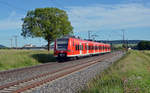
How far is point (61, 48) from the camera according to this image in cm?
2853

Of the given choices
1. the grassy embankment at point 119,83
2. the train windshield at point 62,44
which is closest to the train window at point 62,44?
the train windshield at point 62,44

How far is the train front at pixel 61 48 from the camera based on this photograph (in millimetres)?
28094

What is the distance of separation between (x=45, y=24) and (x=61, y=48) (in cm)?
1684

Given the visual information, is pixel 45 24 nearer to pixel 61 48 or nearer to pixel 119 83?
pixel 61 48

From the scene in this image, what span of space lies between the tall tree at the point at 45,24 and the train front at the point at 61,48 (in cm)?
1614

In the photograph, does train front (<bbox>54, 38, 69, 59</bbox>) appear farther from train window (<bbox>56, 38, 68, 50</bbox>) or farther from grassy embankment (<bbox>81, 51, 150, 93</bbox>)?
grassy embankment (<bbox>81, 51, 150, 93</bbox>)

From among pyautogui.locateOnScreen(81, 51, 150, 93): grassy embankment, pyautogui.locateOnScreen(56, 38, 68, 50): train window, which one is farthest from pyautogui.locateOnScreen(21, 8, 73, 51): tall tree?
pyautogui.locateOnScreen(81, 51, 150, 93): grassy embankment

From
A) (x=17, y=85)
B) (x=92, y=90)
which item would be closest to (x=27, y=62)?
(x=17, y=85)

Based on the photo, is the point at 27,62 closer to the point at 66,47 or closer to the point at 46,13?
the point at 66,47

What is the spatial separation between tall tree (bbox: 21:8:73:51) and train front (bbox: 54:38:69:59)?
52.9ft

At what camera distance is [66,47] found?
2825cm

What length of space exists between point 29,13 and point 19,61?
2314 cm

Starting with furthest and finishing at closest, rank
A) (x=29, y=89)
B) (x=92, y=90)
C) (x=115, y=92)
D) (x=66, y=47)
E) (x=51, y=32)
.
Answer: (x=51, y=32) < (x=66, y=47) < (x=29, y=89) < (x=92, y=90) < (x=115, y=92)

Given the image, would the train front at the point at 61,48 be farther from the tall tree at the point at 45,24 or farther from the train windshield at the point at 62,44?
the tall tree at the point at 45,24
